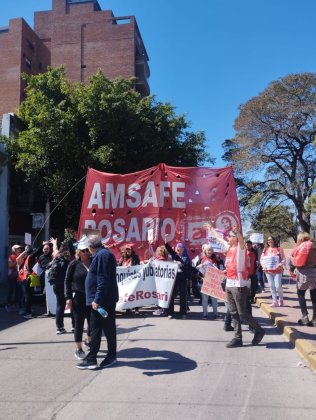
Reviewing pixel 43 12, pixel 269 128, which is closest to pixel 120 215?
pixel 269 128

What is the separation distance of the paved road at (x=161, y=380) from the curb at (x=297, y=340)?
0.17m

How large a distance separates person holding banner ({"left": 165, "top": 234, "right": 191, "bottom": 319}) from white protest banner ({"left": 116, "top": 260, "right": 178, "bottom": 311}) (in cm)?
13

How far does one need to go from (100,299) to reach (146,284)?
4461mm

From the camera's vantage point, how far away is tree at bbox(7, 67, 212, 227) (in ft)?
66.9

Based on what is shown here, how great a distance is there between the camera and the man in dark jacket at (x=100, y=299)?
6062 mm

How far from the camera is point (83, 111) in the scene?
20.9 metres

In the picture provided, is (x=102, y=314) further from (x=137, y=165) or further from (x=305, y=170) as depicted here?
(x=305, y=170)

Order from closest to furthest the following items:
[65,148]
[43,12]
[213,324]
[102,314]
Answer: [102,314]
[213,324]
[65,148]
[43,12]

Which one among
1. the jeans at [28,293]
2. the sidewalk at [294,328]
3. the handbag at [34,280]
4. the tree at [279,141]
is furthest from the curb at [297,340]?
the tree at [279,141]

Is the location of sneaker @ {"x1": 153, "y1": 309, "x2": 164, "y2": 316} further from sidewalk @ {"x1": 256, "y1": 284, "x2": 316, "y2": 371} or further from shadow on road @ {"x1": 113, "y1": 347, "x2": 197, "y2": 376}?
shadow on road @ {"x1": 113, "y1": 347, "x2": 197, "y2": 376}


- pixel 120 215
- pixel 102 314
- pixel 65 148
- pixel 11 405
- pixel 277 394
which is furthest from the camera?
pixel 65 148

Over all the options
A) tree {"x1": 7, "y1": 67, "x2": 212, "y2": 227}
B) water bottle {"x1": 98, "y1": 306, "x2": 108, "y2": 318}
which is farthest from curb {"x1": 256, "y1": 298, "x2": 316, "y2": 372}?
tree {"x1": 7, "y1": 67, "x2": 212, "y2": 227}

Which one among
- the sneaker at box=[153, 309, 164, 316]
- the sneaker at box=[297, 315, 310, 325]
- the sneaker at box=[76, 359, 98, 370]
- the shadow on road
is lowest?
the shadow on road

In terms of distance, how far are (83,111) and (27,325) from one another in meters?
13.2
